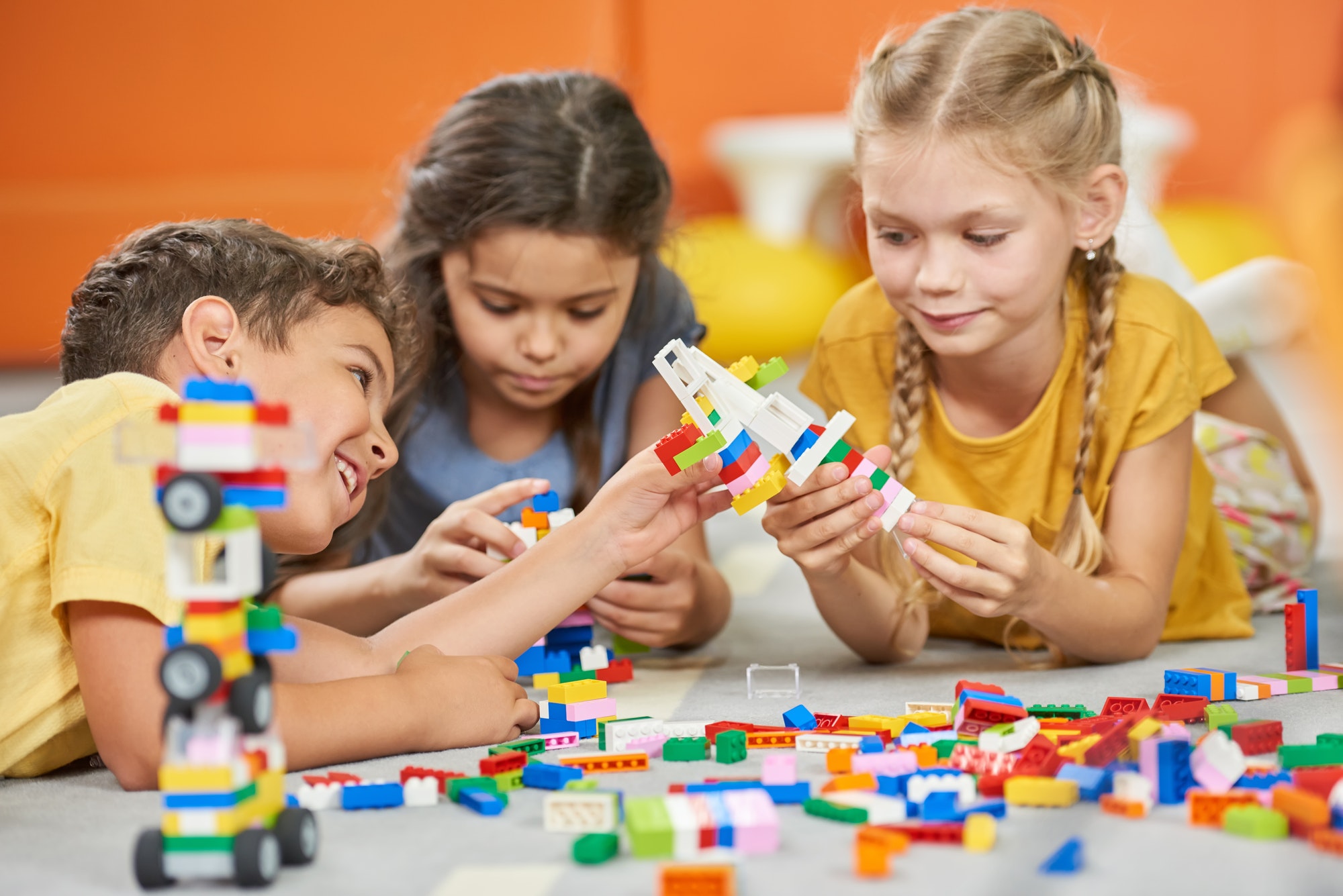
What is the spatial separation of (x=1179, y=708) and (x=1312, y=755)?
5.7 inches

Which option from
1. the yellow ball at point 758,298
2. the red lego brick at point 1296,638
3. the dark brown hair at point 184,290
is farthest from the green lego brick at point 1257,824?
the yellow ball at point 758,298

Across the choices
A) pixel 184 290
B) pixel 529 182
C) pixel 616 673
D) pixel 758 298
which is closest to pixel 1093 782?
pixel 616 673

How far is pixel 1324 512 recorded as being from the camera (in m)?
2.26

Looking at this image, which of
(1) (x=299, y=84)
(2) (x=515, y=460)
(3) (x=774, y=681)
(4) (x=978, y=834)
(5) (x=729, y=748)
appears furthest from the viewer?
(1) (x=299, y=84)

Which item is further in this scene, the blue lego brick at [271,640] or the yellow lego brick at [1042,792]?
the yellow lego brick at [1042,792]

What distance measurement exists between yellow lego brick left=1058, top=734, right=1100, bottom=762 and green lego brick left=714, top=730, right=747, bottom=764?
230mm

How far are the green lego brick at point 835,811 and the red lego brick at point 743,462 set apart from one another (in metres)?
0.30

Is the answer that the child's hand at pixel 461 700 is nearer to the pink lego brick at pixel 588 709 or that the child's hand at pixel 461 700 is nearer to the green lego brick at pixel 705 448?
the pink lego brick at pixel 588 709

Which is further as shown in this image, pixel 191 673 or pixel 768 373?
pixel 768 373

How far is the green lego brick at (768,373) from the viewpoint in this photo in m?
1.06

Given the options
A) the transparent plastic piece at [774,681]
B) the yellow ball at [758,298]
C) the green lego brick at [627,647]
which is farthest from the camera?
the yellow ball at [758,298]

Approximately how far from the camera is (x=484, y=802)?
2.86 ft

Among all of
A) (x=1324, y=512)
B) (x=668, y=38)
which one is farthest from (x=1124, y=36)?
(x=1324, y=512)

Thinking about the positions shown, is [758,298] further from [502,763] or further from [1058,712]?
[502,763]
